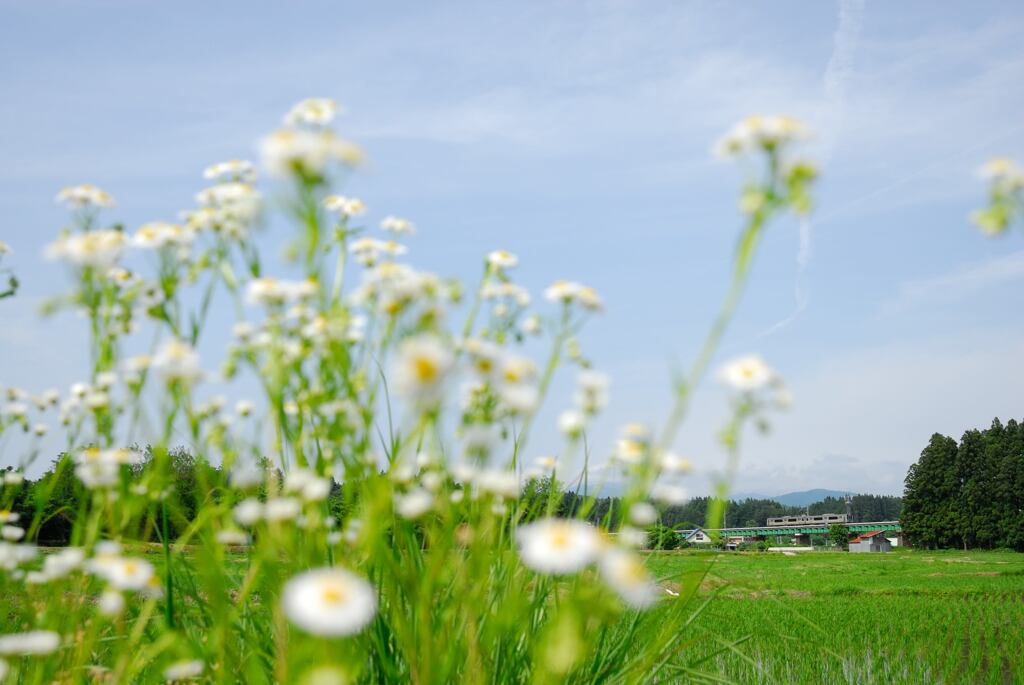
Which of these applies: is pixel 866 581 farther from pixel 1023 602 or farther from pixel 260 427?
pixel 260 427

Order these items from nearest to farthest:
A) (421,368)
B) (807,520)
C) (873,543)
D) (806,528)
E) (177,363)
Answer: (421,368)
(177,363)
(873,543)
(806,528)
(807,520)

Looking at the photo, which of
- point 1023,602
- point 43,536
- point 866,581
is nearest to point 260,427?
point 1023,602

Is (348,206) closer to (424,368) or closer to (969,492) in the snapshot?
(424,368)

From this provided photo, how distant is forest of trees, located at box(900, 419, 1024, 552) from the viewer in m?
58.2

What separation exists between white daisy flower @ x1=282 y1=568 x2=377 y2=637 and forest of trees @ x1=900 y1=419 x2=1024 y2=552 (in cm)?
6653

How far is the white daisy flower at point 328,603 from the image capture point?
1.11 metres

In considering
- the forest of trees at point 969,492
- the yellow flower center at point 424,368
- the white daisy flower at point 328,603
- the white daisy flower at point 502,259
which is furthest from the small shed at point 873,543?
the white daisy flower at point 328,603

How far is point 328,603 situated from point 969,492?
69111 millimetres

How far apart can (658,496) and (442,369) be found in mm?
844

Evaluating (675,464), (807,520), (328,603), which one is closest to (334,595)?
(328,603)

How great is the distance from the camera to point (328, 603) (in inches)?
45.8

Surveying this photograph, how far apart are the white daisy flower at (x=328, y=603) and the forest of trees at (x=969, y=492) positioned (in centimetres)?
6653

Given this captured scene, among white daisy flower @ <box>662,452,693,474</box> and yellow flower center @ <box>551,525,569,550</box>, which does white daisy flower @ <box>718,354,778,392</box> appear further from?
yellow flower center @ <box>551,525,569,550</box>

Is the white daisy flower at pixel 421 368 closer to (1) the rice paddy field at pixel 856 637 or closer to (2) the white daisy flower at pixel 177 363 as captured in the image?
(2) the white daisy flower at pixel 177 363
